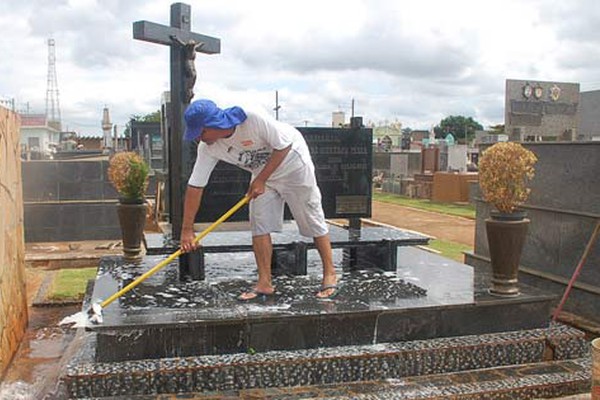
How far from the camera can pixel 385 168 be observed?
27.7 meters

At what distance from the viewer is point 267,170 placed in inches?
157

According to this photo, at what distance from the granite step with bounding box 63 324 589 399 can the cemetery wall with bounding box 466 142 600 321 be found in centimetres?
125

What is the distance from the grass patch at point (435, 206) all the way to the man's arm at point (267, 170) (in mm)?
11685

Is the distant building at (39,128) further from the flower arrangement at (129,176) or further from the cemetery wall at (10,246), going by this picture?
the cemetery wall at (10,246)

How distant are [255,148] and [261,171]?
6.6 inches

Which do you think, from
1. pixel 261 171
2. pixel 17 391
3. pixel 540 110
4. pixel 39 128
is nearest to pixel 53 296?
pixel 17 391

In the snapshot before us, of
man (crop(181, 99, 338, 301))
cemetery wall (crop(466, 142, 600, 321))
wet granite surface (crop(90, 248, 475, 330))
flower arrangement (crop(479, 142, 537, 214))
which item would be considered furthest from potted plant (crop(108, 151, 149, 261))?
cemetery wall (crop(466, 142, 600, 321))

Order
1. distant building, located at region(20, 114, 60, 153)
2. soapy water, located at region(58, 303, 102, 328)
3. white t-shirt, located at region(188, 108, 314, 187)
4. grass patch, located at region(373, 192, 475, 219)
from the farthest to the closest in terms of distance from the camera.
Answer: distant building, located at region(20, 114, 60, 153) < grass patch, located at region(373, 192, 475, 219) < white t-shirt, located at region(188, 108, 314, 187) < soapy water, located at region(58, 303, 102, 328)

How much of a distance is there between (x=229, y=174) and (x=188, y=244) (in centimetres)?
154

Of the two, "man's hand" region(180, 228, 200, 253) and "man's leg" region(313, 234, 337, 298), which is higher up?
"man's hand" region(180, 228, 200, 253)

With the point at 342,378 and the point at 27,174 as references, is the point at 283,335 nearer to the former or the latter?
the point at 342,378

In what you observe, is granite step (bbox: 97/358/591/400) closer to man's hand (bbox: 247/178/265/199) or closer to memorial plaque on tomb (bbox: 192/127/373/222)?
man's hand (bbox: 247/178/265/199)

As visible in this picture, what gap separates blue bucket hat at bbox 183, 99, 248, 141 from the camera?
380 cm

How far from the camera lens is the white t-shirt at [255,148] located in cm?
391
